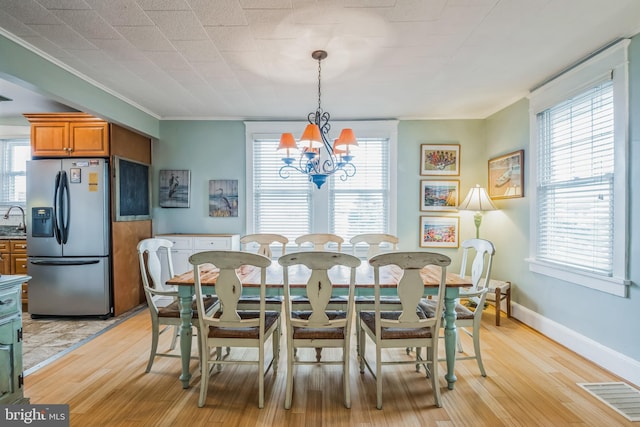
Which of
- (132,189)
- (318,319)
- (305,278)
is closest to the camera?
(318,319)

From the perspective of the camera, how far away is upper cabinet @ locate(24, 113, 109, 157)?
371cm

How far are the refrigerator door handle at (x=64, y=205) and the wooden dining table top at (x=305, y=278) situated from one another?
209 centimetres

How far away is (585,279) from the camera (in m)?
2.82

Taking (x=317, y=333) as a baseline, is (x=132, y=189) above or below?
above

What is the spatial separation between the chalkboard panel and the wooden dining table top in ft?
6.20

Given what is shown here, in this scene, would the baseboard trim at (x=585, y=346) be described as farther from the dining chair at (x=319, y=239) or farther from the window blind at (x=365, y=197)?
the dining chair at (x=319, y=239)

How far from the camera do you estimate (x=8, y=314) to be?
6.41 feet

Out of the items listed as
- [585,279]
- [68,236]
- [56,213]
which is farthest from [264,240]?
[585,279]

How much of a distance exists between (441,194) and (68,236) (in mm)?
4686

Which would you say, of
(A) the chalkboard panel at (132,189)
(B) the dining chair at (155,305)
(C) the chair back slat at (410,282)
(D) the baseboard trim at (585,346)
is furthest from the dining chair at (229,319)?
(D) the baseboard trim at (585,346)

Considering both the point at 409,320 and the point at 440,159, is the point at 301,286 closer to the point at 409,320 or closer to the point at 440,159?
the point at 409,320

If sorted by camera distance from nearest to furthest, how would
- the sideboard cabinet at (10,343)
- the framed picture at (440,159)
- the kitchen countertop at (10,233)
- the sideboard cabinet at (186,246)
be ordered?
the sideboard cabinet at (10,343), the kitchen countertop at (10,233), the sideboard cabinet at (186,246), the framed picture at (440,159)

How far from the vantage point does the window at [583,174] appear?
2.53m

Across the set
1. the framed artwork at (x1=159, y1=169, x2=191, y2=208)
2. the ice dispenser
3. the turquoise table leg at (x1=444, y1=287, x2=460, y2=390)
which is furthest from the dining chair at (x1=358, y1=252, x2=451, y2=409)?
the ice dispenser
